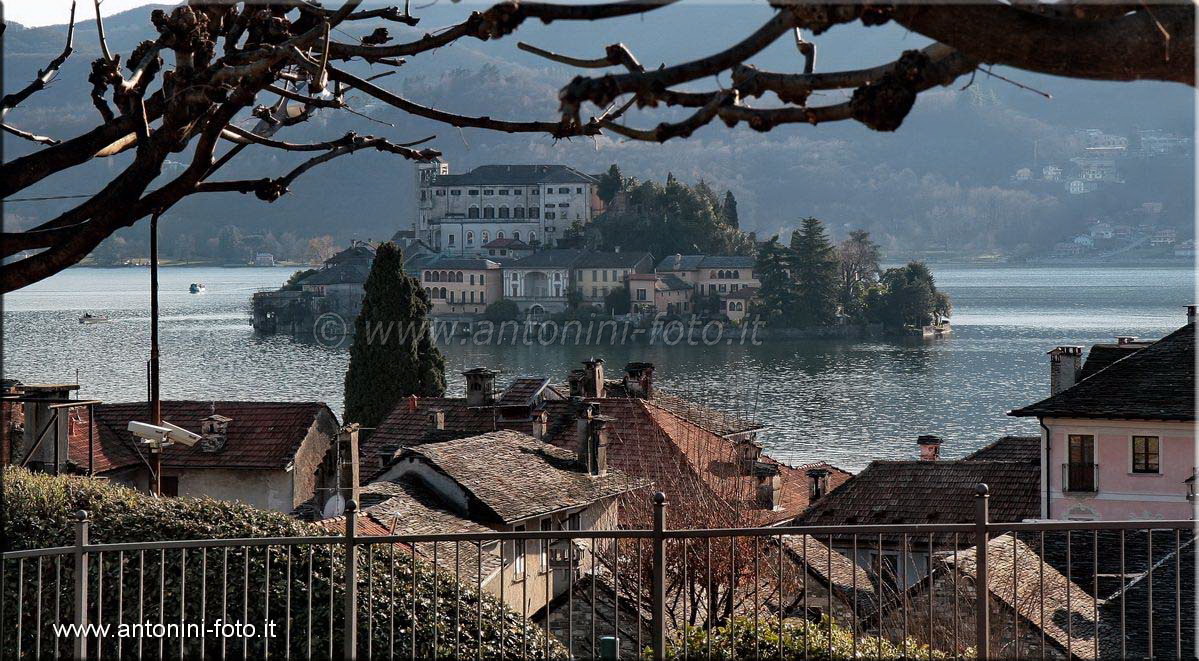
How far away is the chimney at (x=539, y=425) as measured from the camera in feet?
86.5

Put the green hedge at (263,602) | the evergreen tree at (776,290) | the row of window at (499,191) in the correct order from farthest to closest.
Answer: the row of window at (499,191) < the evergreen tree at (776,290) < the green hedge at (263,602)

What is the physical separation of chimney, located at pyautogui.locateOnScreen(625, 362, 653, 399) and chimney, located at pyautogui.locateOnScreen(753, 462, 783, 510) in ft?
19.5

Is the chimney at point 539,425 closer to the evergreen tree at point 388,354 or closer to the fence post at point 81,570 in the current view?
the evergreen tree at point 388,354

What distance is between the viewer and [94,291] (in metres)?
180

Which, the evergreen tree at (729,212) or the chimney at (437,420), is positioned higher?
the evergreen tree at (729,212)

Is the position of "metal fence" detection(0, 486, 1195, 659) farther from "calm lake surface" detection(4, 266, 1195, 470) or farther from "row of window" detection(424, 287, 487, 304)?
"row of window" detection(424, 287, 487, 304)

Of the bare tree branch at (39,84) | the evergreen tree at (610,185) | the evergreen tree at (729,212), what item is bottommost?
the bare tree branch at (39,84)

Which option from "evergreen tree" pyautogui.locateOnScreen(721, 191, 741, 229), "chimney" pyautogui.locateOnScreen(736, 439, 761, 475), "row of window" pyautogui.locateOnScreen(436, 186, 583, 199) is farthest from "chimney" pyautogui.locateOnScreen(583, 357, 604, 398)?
"row of window" pyautogui.locateOnScreen(436, 186, 583, 199)

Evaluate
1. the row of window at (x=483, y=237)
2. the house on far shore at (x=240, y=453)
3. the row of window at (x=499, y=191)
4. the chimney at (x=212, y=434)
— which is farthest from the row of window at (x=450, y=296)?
the chimney at (x=212, y=434)

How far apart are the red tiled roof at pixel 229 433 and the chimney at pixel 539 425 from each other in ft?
11.8

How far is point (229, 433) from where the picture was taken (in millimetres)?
24344

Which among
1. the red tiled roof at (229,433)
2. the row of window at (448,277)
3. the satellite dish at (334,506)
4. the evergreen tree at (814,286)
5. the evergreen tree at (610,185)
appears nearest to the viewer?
the satellite dish at (334,506)

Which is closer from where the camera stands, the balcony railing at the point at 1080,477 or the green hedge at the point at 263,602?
the green hedge at the point at 263,602

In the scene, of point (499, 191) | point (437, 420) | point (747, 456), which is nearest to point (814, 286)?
point (499, 191)
